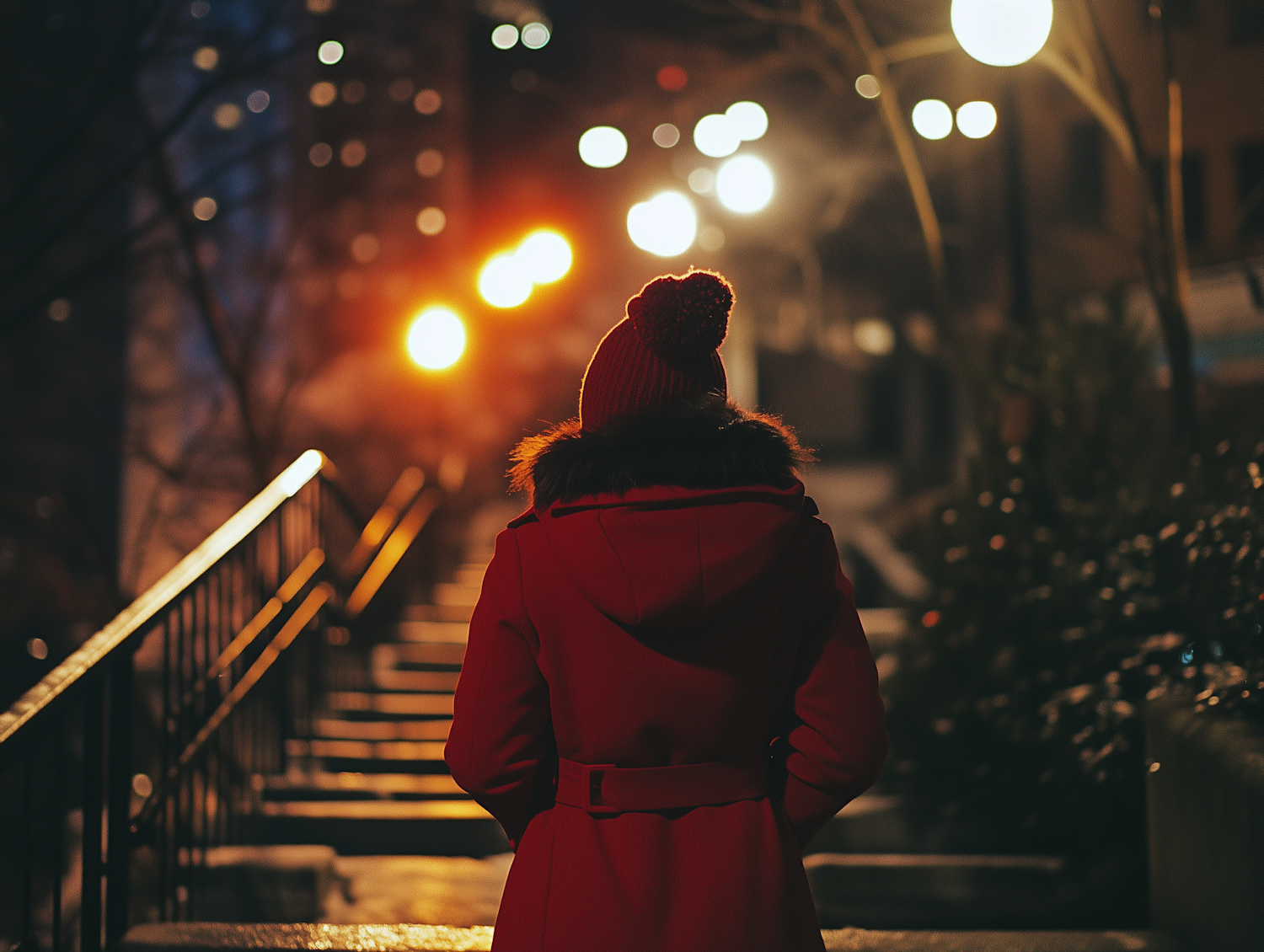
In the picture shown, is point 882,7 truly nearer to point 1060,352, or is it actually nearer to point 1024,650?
point 1060,352

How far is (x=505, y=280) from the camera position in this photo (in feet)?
24.0

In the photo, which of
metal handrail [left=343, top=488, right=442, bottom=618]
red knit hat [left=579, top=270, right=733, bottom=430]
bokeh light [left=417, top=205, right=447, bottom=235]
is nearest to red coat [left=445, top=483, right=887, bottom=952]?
red knit hat [left=579, top=270, right=733, bottom=430]

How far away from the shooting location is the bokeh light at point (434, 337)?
842 centimetres

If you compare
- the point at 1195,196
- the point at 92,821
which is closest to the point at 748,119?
the point at 92,821

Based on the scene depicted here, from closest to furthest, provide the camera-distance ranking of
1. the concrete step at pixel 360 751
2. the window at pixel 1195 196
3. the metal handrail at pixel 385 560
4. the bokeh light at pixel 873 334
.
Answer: the concrete step at pixel 360 751 → the metal handrail at pixel 385 560 → the window at pixel 1195 196 → the bokeh light at pixel 873 334

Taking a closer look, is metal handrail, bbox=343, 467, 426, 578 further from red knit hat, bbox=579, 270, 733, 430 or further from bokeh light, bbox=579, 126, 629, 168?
red knit hat, bbox=579, 270, 733, 430

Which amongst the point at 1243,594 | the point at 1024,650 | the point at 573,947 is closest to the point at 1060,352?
the point at 1024,650

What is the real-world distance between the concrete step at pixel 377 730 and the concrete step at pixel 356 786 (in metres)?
0.43

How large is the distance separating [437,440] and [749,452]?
1179 centimetres

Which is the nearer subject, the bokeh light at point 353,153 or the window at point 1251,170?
the bokeh light at point 353,153

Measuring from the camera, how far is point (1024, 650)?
170 inches

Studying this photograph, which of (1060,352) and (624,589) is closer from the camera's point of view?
(624,589)

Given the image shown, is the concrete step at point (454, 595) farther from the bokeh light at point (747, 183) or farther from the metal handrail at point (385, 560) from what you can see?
the bokeh light at point (747, 183)

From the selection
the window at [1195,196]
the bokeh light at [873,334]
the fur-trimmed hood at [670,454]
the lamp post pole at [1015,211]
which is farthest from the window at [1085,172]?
the fur-trimmed hood at [670,454]
